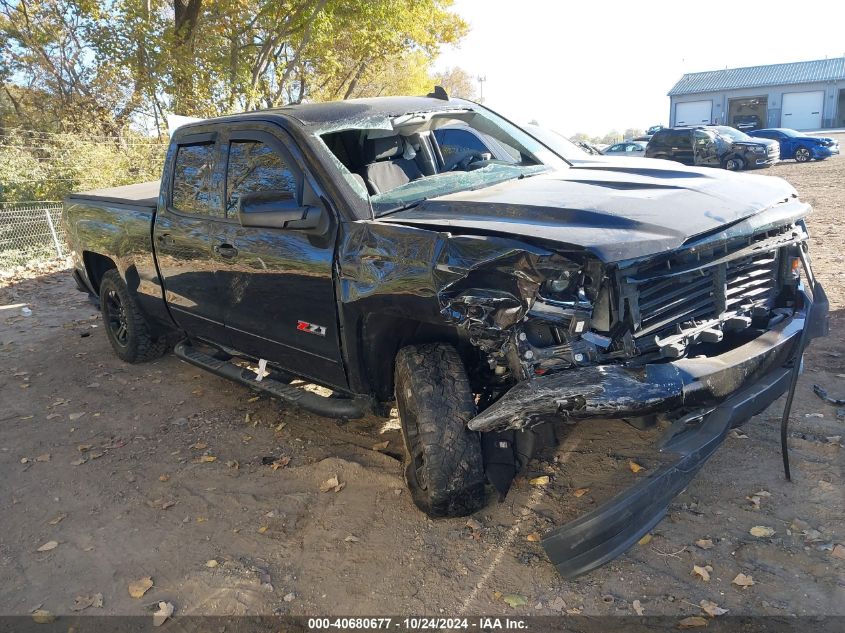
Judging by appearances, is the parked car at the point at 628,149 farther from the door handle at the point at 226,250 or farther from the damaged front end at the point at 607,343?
the damaged front end at the point at 607,343

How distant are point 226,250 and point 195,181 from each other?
2.32 ft

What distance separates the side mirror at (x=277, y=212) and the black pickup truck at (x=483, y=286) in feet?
0.04

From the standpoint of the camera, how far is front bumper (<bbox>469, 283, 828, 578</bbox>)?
2.45m

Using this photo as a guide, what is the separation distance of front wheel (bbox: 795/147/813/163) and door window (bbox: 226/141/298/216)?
78.8 ft

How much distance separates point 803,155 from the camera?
2269 centimetres

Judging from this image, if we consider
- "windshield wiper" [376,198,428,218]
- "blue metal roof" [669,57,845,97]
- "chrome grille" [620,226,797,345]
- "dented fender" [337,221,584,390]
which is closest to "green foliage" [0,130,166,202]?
"windshield wiper" [376,198,428,218]

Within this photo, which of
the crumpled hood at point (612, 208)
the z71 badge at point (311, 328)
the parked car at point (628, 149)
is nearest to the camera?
the crumpled hood at point (612, 208)

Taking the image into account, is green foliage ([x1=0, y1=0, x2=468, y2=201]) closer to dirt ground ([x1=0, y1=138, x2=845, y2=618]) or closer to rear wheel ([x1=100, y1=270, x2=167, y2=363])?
rear wheel ([x1=100, y1=270, x2=167, y2=363])

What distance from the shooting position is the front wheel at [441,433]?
9.77 feet

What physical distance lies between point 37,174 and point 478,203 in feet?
43.8

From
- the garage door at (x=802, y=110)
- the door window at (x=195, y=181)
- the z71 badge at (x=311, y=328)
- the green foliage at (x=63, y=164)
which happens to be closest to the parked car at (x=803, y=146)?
the green foliage at (x=63, y=164)

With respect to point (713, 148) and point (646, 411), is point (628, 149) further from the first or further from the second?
point (646, 411)

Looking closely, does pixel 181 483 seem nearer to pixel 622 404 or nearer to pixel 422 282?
pixel 422 282

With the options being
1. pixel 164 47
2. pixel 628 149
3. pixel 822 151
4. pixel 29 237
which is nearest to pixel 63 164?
pixel 29 237
